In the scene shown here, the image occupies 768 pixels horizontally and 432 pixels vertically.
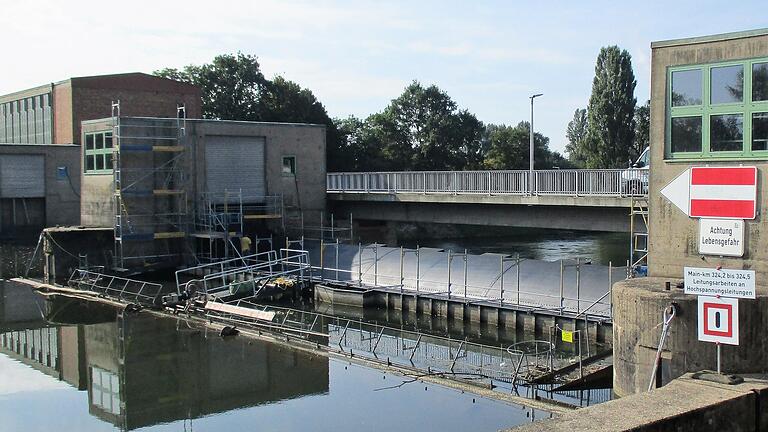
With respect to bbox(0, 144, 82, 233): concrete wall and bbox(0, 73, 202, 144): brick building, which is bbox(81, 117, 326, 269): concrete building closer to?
bbox(0, 144, 82, 233): concrete wall

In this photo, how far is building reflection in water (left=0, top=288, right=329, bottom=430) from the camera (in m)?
20.6

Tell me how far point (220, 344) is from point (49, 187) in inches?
1482

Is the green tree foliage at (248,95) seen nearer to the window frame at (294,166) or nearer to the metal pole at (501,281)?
the window frame at (294,166)

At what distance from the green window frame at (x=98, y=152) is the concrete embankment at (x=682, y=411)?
37.2m

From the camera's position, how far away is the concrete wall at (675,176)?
16.3 meters

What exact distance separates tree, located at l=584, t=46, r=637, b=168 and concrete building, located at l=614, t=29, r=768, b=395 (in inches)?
2345

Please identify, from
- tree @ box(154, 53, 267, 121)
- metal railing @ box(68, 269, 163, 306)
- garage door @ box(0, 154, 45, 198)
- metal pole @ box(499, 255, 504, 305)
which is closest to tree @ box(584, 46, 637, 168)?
tree @ box(154, 53, 267, 121)

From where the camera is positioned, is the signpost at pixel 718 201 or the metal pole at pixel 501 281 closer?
the signpost at pixel 718 201

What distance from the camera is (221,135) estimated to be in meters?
45.8

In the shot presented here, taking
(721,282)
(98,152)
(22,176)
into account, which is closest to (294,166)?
(98,152)

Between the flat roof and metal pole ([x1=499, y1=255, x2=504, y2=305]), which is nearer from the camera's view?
the flat roof

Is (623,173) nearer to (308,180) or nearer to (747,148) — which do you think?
(747,148)

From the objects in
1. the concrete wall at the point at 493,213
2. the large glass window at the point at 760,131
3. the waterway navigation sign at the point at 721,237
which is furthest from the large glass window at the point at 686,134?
the concrete wall at the point at 493,213

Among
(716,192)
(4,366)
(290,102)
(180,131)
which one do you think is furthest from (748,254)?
(290,102)
